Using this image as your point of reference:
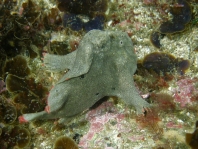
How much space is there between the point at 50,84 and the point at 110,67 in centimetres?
136

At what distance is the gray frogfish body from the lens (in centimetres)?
303

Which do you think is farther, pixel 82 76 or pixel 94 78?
pixel 94 78

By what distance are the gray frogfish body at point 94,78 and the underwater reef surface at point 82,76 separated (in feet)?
0.65

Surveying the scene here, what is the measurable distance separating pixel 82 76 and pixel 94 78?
0.21 m

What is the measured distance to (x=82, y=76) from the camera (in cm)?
302

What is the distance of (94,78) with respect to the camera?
3131mm

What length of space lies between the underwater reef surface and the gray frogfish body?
0.65 feet

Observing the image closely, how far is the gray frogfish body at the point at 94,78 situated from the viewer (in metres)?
3.03

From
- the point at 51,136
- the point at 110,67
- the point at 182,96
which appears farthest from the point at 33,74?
the point at 182,96

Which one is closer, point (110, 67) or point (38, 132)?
point (110, 67)

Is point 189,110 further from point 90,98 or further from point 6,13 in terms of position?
point 6,13

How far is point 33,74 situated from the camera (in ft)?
13.0

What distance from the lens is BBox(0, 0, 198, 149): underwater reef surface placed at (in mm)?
3070

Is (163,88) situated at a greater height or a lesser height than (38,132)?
greater
